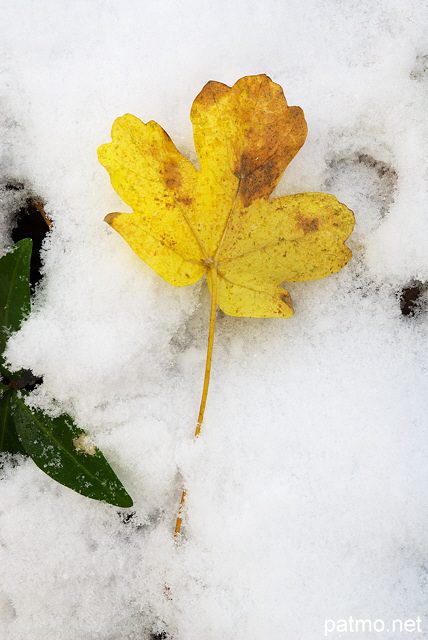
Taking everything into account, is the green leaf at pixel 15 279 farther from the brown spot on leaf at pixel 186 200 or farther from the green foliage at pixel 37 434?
the brown spot on leaf at pixel 186 200

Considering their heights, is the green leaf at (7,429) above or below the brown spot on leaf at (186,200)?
below

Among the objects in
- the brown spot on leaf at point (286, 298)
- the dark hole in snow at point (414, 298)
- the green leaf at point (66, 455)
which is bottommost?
the green leaf at point (66, 455)

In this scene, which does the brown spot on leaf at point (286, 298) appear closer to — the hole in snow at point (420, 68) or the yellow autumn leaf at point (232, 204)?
the yellow autumn leaf at point (232, 204)

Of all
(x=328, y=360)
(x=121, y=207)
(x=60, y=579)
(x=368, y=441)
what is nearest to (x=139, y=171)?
(x=121, y=207)

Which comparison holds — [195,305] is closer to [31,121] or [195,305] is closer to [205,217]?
[205,217]

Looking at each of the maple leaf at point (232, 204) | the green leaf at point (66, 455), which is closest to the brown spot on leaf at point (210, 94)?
the maple leaf at point (232, 204)

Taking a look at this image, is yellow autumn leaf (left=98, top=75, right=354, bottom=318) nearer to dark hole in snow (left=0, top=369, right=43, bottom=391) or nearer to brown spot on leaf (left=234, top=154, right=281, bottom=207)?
brown spot on leaf (left=234, top=154, right=281, bottom=207)

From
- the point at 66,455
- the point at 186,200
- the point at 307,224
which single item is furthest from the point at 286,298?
the point at 66,455

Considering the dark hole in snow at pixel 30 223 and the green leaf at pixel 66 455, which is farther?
the dark hole in snow at pixel 30 223
